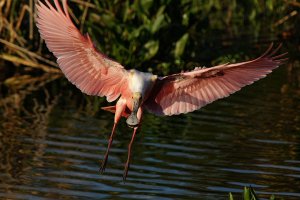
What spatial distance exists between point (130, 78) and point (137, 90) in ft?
0.63

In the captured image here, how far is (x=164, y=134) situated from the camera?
11547 mm

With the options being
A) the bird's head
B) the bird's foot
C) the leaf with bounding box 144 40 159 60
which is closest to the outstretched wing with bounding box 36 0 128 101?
the bird's head

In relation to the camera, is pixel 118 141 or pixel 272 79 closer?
pixel 118 141

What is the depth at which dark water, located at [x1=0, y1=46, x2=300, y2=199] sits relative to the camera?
8836mm

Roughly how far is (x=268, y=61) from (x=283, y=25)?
Result: 14.5 metres

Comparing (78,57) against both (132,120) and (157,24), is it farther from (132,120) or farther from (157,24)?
(157,24)

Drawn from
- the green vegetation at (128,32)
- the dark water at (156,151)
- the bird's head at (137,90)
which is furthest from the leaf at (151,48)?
the bird's head at (137,90)

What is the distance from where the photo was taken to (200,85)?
8.81 m

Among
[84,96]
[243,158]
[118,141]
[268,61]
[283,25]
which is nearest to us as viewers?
[268,61]

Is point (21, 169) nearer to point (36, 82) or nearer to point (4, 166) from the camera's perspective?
point (4, 166)

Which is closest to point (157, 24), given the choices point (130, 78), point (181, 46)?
point (181, 46)

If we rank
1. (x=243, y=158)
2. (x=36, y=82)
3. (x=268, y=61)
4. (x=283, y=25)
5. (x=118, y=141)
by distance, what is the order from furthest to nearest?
(x=283, y=25) → (x=36, y=82) → (x=118, y=141) → (x=243, y=158) → (x=268, y=61)

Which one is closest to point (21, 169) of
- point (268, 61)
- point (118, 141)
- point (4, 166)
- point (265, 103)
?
point (4, 166)

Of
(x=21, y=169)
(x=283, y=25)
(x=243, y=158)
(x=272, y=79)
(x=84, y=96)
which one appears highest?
(x=283, y=25)
